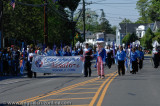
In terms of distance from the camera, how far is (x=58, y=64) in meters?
22.8

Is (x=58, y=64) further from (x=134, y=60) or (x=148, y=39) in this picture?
(x=148, y=39)

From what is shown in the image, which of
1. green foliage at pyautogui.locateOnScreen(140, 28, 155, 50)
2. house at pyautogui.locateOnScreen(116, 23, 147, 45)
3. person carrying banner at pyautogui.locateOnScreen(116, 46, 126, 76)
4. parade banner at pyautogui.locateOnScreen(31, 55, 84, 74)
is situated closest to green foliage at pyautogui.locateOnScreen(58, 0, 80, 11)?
green foliage at pyautogui.locateOnScreen(140, 28, 155, 50)

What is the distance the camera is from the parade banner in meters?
22.5

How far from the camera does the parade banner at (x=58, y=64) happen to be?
22531 millimetres

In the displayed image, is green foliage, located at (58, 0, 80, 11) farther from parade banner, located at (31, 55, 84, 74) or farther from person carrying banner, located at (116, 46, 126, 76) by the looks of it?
person carrying banner, located at (116, 46, 126, 76)

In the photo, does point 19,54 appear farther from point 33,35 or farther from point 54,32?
point 54,32

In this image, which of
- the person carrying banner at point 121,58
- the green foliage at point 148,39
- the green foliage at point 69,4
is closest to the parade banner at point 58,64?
the person carrying banner at point 121,58

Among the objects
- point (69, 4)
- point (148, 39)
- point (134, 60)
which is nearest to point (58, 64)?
point (134, 60)

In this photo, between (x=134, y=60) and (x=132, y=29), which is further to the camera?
(x=132, y=29)

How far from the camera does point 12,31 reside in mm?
43125

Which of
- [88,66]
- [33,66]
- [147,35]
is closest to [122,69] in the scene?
[88,66]

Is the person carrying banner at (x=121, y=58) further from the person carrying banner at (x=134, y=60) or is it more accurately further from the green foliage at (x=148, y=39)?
the green foliage at (x=148, y=39)

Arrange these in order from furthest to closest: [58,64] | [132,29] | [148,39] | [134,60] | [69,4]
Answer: [132,29]
[148,39]
[69,4]
[134,60]
[58,64]

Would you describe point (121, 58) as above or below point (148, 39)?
below
